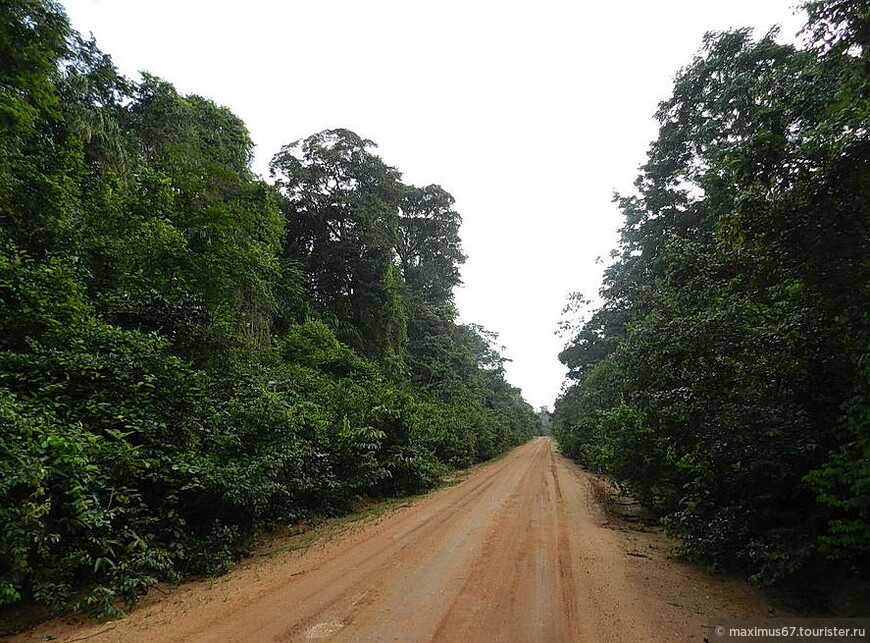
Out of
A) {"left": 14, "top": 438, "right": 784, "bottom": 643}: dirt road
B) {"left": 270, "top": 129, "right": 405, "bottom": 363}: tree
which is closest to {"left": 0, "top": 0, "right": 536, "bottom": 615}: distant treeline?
{"left": 14, "top": 438, "right": 784, "bottom": 643}: dirt road

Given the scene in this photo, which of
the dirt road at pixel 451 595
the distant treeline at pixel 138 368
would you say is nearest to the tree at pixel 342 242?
the distant treeline at pixel 138 368

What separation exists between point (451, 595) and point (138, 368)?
5184 millimetres

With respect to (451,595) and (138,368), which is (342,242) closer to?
(138,368)

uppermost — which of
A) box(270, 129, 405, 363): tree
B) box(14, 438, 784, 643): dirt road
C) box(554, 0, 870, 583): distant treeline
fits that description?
box(270, 129, 405, 363): tree

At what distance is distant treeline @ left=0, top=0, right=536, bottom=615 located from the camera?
156 inches

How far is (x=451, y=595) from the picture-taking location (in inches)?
167

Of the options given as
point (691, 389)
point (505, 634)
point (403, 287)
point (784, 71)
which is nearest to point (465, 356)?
point (403, 287)

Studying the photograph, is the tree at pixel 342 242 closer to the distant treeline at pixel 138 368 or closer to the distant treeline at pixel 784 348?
the distant treeline at pixel 138 368

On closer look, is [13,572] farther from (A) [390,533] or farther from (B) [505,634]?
(A) [390,533]

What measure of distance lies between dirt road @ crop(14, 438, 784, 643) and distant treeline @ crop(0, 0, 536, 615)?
2.78ft

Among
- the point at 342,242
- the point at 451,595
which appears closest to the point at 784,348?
the point at 451,595

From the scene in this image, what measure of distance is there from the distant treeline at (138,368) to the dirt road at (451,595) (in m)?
0.85

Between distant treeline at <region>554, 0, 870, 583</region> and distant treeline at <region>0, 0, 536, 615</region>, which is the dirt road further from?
distant treeline at <region>554, 0, 870, 583</region>

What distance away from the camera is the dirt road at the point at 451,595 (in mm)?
3492
